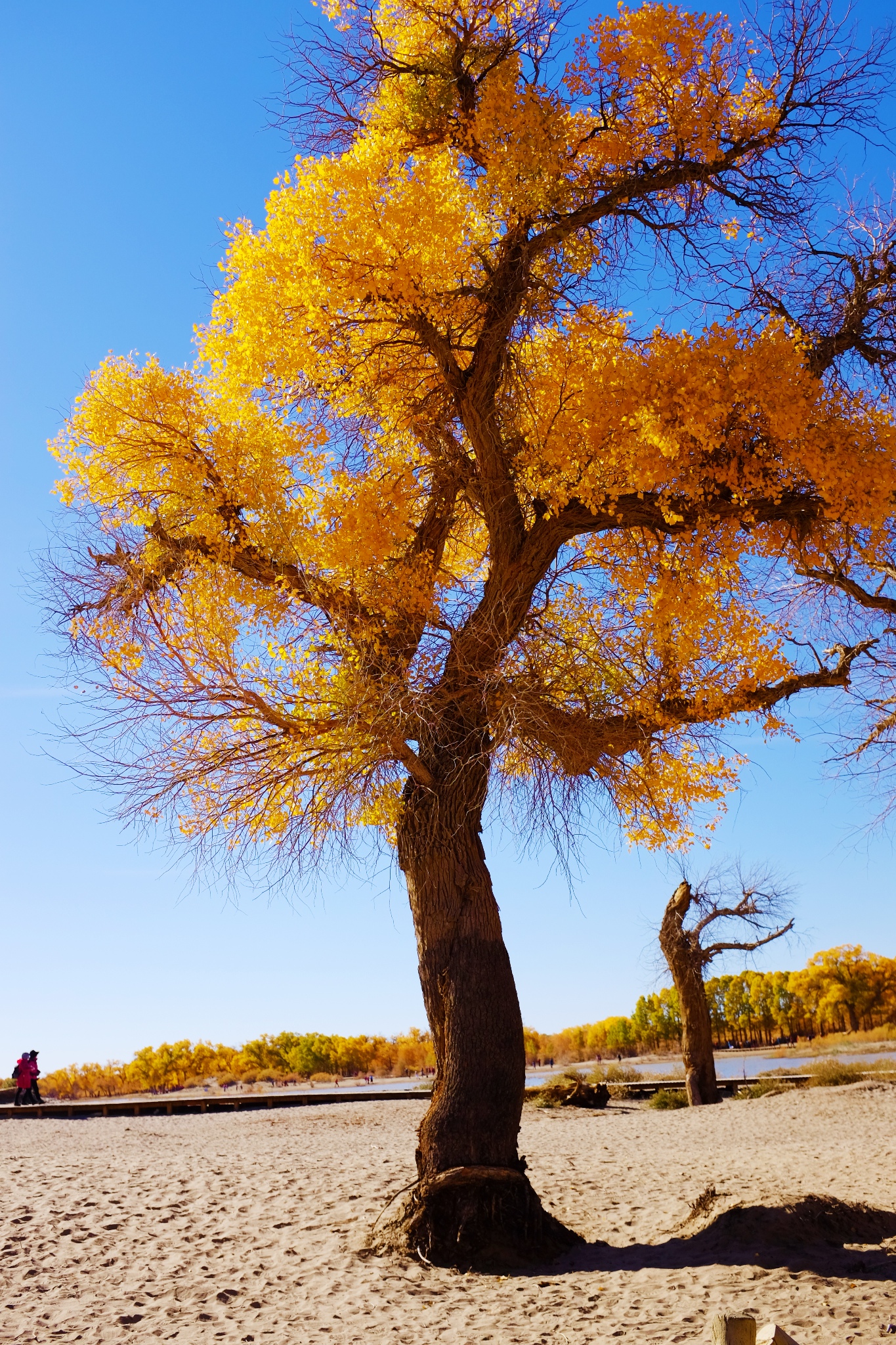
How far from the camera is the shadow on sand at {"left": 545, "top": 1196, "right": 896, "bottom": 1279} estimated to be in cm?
666

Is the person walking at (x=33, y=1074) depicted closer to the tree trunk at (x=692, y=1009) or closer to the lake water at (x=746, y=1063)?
the lake water at (x=746, y=1063)

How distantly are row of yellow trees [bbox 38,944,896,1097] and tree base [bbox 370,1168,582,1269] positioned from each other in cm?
2069

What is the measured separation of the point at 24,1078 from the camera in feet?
75.6

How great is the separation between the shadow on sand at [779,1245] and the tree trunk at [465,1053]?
0.60 metres

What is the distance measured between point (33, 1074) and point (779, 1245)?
21.1m

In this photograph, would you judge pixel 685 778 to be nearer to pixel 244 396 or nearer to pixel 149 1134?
pixel 244 396

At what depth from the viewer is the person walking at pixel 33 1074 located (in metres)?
23.2

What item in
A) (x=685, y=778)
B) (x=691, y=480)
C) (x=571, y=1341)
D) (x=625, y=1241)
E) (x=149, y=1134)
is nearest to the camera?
(x=571, y=1341)

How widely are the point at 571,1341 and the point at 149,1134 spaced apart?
1150 centimetres

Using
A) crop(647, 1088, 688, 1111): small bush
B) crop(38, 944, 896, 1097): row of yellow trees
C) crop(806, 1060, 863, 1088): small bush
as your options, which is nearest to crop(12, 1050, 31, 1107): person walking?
crop(38, 944, 896, 1097): row of yellow trees

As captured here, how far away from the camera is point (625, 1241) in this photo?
313 inches

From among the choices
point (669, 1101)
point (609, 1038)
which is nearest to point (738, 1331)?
point (669, 1101)

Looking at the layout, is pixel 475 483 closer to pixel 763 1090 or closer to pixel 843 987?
pixel 763 1090

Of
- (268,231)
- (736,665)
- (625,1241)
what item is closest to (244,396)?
(268,231)
